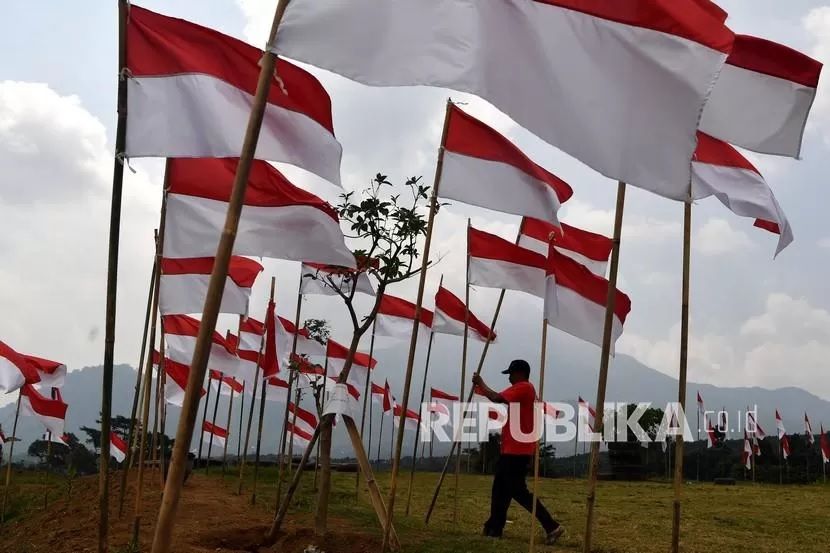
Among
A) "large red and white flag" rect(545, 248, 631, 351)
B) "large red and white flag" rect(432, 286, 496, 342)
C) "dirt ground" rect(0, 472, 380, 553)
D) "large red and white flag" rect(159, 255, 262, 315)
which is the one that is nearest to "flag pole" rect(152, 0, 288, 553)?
"large red and white flag" rect(545, 248, 631, 351)

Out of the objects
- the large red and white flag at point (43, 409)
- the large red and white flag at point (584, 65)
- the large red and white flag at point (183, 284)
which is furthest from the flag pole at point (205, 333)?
the large red and white flag at point (43, 409)

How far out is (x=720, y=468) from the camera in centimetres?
4903

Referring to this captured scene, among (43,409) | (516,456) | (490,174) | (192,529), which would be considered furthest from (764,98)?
(43,409)

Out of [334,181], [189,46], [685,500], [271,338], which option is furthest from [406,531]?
[685,500]

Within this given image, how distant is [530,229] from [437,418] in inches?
653

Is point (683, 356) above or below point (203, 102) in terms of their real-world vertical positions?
below

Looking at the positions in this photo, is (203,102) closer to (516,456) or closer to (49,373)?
(516,456)

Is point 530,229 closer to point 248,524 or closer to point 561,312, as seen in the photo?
point 561,312

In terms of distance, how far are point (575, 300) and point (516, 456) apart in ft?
10.1

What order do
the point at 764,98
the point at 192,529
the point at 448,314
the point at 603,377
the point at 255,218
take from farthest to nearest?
the point at 448,314, the point at 192,529, the point at 255,218, the point at 764,98, the point at 603,377

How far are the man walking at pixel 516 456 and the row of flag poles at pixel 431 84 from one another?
8.04 ft

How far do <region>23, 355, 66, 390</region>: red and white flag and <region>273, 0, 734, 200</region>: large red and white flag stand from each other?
16.9 meters

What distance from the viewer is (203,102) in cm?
622

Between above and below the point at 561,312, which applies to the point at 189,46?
above
